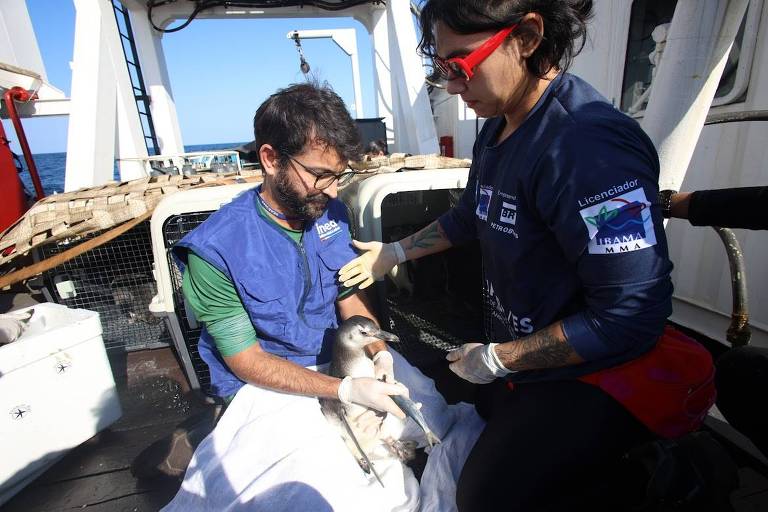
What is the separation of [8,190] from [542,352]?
536 cm

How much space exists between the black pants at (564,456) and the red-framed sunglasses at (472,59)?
1181 mm

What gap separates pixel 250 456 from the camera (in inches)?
61.1

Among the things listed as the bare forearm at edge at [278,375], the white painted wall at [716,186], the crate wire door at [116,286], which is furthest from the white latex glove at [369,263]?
the crate wire door at [116,286]

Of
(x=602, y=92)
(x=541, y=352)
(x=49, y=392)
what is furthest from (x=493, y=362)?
(x=602, y=92)

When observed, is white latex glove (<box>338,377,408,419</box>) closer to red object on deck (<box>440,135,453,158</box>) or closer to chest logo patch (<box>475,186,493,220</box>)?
chest logo patch (<box>475,186,493,220</box>)

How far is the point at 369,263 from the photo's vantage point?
200cm

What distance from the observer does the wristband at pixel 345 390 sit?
1646 millimetres

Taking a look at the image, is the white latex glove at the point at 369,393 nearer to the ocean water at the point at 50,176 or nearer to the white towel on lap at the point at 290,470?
the white towel on lap at the point at 290,470

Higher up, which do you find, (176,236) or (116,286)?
(176,236)

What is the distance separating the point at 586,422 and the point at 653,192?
2.73 ft

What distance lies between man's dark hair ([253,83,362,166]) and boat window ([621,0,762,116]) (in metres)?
2.37

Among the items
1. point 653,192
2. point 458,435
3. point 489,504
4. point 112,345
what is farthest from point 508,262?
point 112,345

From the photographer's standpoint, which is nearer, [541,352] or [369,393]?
[541,352]

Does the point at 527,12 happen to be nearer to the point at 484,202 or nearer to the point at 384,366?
the point at 484,202
